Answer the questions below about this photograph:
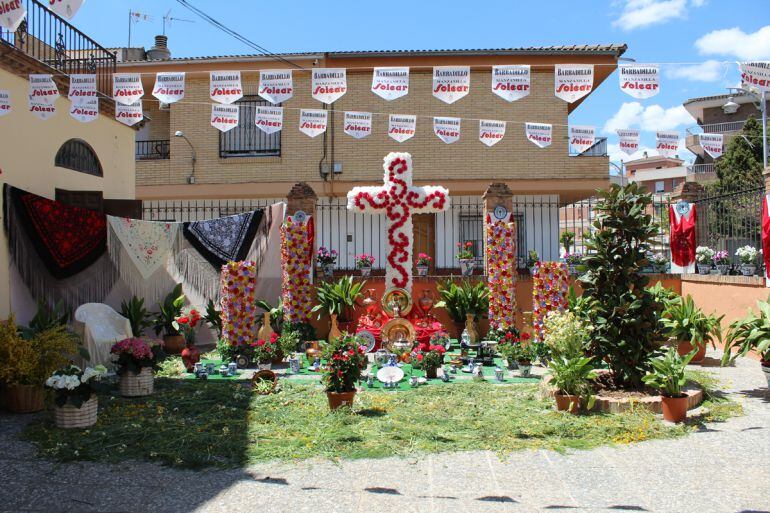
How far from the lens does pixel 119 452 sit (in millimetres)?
5855

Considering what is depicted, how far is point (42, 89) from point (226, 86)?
8.92ft

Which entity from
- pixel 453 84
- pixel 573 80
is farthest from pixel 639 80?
pixel 453 84

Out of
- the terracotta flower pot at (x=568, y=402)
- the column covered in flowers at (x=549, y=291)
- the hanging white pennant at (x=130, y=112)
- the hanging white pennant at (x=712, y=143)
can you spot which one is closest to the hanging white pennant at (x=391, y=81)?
the column covered in flowers at (x=549, y=291)

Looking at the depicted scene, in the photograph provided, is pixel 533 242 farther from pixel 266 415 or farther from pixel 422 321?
pixel 266 415

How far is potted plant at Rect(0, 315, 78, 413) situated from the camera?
720 cm

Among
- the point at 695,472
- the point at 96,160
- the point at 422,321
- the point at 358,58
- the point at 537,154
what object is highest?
the point at 358,58

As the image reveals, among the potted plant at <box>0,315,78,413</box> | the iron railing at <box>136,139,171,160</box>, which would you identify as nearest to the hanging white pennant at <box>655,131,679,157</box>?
the potted plant at <box>0,315,78,413</box>

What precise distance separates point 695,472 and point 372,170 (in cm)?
1431

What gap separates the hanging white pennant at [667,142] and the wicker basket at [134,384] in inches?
319

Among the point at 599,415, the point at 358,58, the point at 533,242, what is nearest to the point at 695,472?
the point at 599,415

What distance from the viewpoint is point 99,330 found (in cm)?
938

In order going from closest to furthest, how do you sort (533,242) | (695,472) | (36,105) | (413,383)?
(695,472), (413,383), (36,105), (533,242)

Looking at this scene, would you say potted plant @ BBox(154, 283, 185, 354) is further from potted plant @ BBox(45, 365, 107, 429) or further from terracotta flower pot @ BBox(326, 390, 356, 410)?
terracotta flower pot @ BBox(326, 390, 356, 410)

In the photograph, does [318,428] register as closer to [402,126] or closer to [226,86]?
[226,86]
